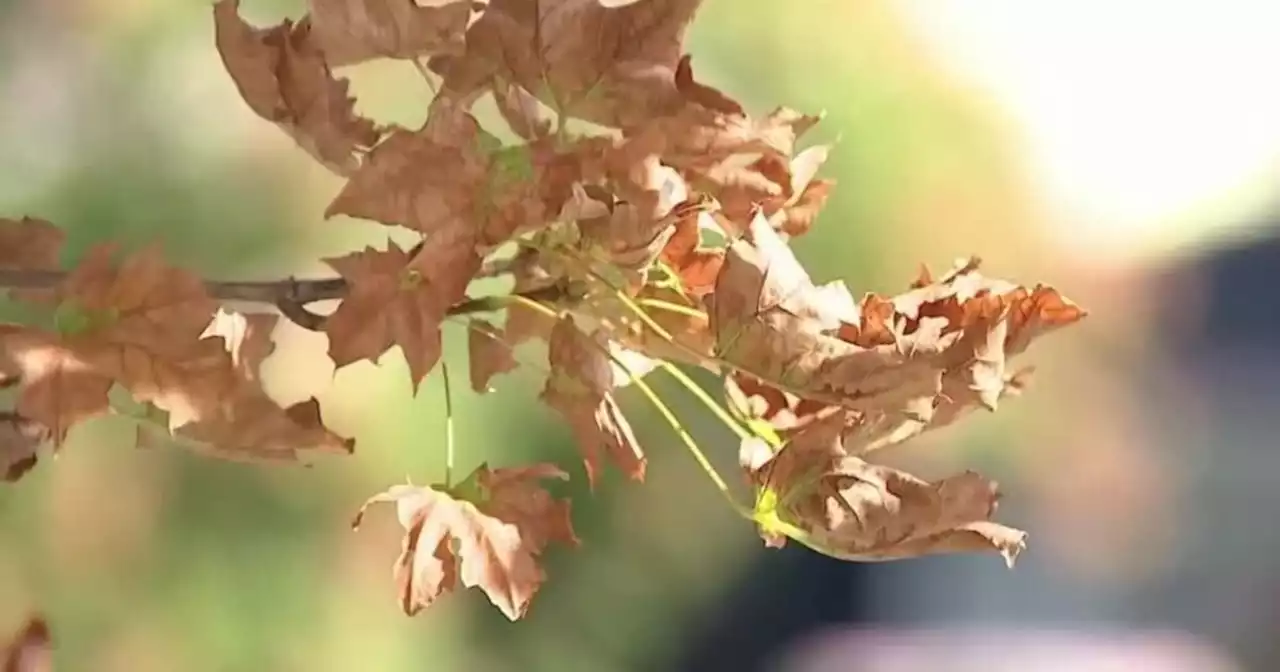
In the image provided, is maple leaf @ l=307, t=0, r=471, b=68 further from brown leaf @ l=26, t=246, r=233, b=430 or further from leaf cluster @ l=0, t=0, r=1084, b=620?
brown leaf @ l=26, t=246, r=233, b=430

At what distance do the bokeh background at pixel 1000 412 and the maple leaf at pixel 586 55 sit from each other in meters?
0.46

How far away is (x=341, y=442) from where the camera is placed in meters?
0.66

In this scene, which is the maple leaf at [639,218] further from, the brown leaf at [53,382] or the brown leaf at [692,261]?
the brown leaf at [53,382]

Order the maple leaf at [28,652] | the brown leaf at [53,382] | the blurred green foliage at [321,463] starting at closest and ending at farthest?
the brown leaf at [53,382] < the maple leaf at [28,652] < the blurred green foliage at [321,463]

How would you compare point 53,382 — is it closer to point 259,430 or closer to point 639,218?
point 259,430

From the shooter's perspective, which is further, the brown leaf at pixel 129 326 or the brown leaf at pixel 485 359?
the brown leaf at pixel 485 359

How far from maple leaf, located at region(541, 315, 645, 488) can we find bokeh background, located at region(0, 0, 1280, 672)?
0.35 metres

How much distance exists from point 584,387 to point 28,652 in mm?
303

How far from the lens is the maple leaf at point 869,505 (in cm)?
69

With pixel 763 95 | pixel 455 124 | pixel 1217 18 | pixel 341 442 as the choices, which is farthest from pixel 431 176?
pixel 1217 18

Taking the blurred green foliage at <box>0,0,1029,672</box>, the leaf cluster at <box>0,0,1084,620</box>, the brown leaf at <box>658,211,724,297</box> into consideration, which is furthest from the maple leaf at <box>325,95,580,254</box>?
the blurred green foliage at <box>0,0,1029,672</box>

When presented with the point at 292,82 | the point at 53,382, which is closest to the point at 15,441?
the point at 53,382

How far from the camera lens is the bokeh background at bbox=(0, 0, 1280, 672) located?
1.09 m

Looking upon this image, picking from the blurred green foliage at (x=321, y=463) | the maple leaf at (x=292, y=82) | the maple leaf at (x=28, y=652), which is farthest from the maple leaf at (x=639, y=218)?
the blurred green foliage at (x=321, y=463)
